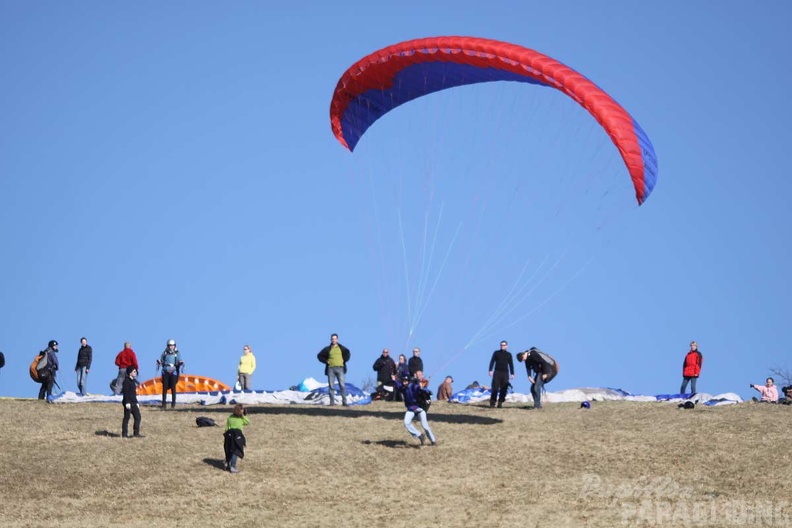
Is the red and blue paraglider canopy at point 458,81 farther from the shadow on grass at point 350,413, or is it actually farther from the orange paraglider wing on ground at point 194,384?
the orange paraglider wing on ground at point 194,384

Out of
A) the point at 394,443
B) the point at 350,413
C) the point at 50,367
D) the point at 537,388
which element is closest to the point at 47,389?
the point at 50,367

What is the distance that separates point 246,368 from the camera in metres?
39.0

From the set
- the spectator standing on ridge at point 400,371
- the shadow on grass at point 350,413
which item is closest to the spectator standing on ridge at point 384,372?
the spectator standing on ridge at point 400,371

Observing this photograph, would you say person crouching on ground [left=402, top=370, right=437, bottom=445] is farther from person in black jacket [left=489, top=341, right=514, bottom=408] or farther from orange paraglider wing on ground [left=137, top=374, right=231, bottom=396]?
orange paraglider wing on ground [left=137, top=374, right=231, bottom=396]

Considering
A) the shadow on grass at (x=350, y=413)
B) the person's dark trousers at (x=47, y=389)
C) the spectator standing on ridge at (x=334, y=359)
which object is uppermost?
the spectator standing on ridge at (x=334, y=359)

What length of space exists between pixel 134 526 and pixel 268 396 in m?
15.5

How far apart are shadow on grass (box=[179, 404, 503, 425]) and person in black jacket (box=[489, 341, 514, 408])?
1.94 m

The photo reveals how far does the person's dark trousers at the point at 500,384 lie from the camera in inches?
1385

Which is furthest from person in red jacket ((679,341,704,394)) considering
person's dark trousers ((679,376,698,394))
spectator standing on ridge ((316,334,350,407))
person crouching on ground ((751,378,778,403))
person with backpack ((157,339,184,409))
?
person with backpack ((157,339,184,409))

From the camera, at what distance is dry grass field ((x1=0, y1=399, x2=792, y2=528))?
23844 mm

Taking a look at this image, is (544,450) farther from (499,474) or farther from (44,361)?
(44,361)

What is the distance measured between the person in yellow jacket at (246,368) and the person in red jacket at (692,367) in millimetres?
13177

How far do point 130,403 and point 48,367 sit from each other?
870 centimetres

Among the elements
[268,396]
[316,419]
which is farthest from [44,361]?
[316,419]
